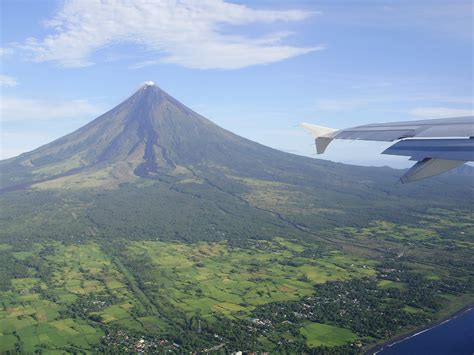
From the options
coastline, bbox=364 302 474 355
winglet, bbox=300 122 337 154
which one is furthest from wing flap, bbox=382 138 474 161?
coastline, bbox=364 302 474 355

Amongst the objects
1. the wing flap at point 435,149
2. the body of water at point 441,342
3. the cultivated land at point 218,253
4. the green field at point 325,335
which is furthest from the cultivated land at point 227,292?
the wing flap at point 435,149

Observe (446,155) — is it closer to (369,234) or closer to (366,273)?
(366,273)

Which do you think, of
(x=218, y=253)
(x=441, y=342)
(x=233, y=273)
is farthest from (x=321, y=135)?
(x=218, y=253)

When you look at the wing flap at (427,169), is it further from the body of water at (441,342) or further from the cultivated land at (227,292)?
the body of water at (441,342)

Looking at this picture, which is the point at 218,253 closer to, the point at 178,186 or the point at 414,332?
the point at 414,332

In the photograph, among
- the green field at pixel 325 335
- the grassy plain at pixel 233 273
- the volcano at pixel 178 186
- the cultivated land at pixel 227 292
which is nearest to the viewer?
the green field at pixel 325 335

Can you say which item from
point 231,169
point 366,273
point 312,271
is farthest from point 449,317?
point 231,169
